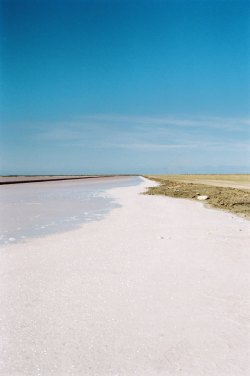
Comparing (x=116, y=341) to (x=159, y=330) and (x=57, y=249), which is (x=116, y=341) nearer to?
(x=159, y=330)

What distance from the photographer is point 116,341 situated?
11.5 feet

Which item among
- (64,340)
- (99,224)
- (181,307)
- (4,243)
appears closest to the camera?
(64,340)

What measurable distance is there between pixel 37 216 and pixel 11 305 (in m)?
8.24

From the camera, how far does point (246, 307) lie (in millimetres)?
4352

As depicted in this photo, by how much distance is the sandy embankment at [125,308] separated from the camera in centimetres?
320

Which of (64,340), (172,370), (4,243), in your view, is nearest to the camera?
(172,370)

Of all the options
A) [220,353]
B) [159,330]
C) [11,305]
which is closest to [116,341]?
[159,330]

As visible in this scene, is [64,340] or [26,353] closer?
[26,353]

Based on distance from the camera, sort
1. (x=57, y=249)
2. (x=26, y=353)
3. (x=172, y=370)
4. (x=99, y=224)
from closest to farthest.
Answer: (x=172, y=370) < (x=26, y=353) < (x=57, y=249) < (x=99, y=224)

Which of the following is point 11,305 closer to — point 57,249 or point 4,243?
point 57,249

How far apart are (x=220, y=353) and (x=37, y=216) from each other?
389 inches

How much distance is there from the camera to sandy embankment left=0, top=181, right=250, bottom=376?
3.20 m

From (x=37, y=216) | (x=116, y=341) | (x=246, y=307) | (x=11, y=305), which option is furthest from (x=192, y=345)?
(x=37, y=216)

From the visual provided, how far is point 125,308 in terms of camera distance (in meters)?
4.29
